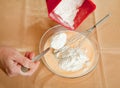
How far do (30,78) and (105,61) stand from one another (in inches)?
12.1

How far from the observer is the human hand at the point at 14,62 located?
761 millimetres

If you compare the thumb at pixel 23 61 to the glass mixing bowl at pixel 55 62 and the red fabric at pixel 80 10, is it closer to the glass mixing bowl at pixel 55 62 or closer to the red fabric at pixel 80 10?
the glass mixing bowl at pixel 55 62

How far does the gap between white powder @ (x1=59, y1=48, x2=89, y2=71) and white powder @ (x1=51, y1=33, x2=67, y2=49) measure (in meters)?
0.04

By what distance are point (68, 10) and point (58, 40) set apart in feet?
0.42

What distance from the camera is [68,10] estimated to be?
0.95m

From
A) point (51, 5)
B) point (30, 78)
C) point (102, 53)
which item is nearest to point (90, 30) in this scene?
point (102, 53)

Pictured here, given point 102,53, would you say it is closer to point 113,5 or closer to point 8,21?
point 113,5

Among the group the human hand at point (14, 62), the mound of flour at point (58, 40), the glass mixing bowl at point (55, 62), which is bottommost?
the glass mixing bowl at point (55, 62)

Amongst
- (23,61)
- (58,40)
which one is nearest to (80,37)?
(58,40)

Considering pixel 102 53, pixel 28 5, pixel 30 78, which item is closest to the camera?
pixel 30 78

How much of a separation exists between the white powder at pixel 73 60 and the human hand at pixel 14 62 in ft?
0.43

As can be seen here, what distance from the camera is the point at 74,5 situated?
94 cm

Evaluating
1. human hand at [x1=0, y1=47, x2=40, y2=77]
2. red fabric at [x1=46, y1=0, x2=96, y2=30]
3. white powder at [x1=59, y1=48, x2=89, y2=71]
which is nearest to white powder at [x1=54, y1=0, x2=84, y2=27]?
red fabric at [x1=46, y1=0, x2=96, y2=30]

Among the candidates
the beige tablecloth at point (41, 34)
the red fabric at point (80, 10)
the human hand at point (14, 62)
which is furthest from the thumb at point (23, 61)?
the red fabric at point (80, 10)
